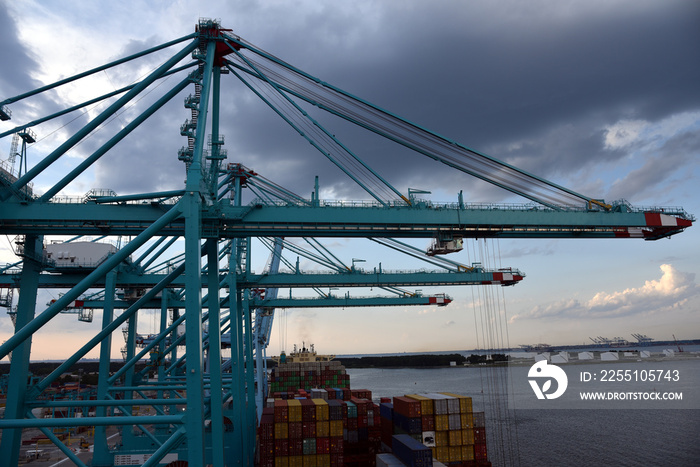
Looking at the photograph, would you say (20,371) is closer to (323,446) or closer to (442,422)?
(323,446)

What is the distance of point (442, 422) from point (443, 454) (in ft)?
5.21

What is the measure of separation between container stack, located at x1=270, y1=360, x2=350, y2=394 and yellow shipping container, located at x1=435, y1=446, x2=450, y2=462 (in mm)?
35401

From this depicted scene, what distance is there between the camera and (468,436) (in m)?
24.7

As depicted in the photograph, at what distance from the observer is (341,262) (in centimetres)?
3369

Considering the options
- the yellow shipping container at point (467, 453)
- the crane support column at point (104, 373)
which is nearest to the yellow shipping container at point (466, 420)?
the yellow shipping container at point (467, 453)

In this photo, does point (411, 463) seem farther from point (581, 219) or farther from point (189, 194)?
point (189, 194)

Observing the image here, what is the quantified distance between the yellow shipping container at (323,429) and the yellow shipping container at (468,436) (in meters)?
7.30

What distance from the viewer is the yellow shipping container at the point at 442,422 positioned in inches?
963

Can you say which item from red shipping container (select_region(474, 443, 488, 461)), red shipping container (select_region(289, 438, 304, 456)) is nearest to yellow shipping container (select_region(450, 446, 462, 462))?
red shipping container (select_region(474, 443, 488, 461))

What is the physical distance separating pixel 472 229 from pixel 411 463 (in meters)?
10.4

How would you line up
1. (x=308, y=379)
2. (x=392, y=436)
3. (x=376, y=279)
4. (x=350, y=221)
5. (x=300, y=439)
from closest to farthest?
(x=350, y=221) < (x=300, y=439) < (x=392, y=436) < (x=376, y=279) < (x=308, y=379)

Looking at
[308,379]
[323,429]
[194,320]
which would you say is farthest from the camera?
[308,379]

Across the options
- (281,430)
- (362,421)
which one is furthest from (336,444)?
(362,421)

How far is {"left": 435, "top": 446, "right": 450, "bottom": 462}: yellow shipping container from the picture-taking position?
23953mm
